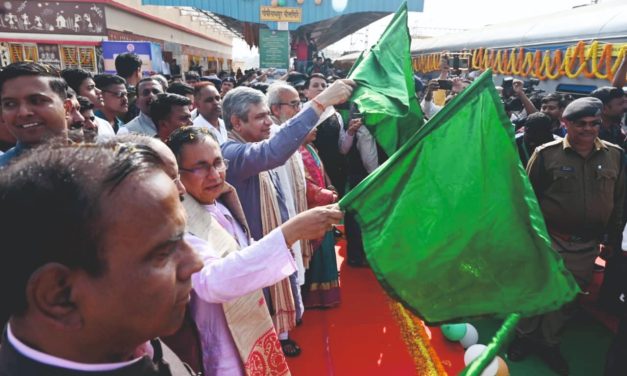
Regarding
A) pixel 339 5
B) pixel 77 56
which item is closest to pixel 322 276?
pixel 339 5

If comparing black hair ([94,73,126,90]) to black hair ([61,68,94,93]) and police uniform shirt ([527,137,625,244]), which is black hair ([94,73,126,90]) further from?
police uniform shirt ([527,137,625,244])

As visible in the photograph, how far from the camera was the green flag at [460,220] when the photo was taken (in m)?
1.30

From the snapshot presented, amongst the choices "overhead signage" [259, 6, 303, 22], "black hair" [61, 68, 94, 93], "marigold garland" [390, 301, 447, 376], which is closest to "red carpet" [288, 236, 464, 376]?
"marigold garland" [390, 301, 447, 376]

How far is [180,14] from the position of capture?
23.0 m

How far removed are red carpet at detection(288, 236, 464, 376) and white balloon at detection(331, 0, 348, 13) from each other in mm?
11856

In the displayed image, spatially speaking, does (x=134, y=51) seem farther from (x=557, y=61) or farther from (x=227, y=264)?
(x=227, y=264)

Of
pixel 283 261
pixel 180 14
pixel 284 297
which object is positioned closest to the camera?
pixel 283 261

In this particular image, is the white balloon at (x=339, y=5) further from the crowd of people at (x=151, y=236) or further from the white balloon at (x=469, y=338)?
the white balloon at (x=469, y=338)

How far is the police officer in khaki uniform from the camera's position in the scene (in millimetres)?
2648

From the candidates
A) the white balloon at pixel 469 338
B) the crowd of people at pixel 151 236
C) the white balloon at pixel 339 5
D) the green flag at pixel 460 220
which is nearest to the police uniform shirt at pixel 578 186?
the white balloon at pixel 469 338

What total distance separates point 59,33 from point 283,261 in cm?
1713

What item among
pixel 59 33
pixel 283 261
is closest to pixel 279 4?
pixel 59 33

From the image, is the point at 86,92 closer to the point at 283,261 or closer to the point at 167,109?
the point at 167,109

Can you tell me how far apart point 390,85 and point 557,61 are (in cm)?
706
